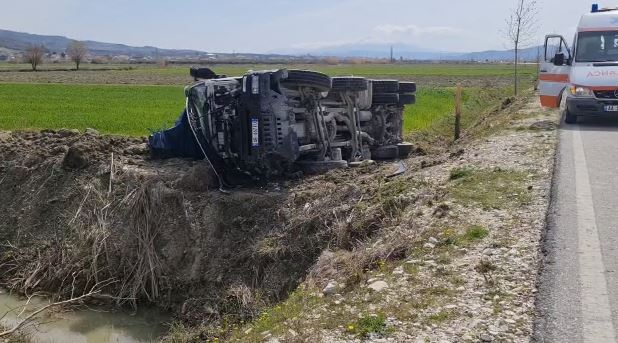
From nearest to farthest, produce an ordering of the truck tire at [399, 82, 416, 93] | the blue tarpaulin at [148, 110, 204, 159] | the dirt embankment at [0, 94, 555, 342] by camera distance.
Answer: the dirt embankment at [0, 94, 555, 342]
the blue tarpaulin at [148, 110, 204, 159]
the truck tire at [399, 82, 416, 93]

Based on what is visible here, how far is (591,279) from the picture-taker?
427 centimetres

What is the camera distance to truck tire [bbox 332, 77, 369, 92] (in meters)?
9.85

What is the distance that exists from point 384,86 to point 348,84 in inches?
64.7

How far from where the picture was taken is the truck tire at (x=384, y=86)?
444 inches

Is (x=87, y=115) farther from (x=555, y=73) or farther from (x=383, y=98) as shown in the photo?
(x=555, y=73)

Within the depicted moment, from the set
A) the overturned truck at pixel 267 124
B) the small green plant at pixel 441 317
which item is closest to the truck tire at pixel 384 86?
the overturned truck at pixel 267 124

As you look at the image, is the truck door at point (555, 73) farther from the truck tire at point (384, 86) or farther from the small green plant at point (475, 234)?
the small green plant at point (475, 234)

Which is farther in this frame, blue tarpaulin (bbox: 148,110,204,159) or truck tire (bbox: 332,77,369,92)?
truck tire (bbox: 332,77,369,92)

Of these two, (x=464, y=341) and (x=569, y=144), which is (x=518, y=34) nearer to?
(x=569, y=144)

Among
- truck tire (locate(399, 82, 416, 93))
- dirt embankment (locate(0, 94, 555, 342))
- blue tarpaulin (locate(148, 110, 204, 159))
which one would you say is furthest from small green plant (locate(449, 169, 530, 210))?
truck tire (locate(399, 82, 416, 93))

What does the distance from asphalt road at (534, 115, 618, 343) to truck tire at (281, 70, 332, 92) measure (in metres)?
3.64

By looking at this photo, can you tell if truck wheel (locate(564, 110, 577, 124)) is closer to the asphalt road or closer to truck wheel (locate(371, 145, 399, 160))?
truck wheel (locate(371, 145, 399, 160))

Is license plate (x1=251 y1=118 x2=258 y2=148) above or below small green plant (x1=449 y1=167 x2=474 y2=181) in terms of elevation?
above

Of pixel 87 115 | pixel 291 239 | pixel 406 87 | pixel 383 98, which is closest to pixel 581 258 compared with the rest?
pixel 291 239
